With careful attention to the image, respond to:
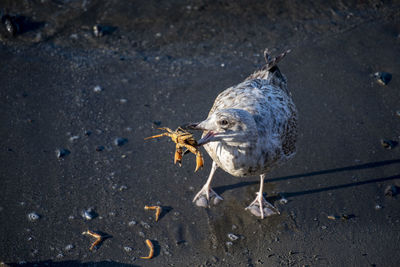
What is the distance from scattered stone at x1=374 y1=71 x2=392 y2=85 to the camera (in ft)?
20.1

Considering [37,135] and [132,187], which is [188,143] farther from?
[37,135]

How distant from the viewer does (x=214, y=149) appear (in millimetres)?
3961

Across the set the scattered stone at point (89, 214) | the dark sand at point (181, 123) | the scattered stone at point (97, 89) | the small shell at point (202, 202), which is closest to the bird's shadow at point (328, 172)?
the dark sand at point (181, 123)

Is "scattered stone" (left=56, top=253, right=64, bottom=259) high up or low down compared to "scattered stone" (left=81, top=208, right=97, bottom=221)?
down

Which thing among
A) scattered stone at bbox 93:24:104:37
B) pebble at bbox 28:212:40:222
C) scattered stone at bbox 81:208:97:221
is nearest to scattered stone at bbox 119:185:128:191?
scattered stone at bbox 81:208:97:221

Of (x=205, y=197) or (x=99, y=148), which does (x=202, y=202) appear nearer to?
(x=205, y=197)

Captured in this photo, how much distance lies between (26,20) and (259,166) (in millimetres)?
5193

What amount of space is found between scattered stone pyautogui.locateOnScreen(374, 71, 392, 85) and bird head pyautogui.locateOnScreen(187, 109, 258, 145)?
143 inches

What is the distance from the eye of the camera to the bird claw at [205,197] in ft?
15.2

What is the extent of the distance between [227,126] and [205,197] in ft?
4.86

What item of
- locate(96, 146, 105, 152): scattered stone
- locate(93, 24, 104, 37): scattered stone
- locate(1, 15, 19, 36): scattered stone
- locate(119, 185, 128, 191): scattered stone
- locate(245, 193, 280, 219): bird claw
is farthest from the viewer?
locate(93, 24, 104, 37): scattered stone

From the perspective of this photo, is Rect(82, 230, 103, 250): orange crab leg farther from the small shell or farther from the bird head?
the bird head

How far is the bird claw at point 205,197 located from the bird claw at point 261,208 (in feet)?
1.33

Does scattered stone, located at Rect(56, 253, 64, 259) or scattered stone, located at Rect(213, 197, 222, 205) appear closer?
scattered stone, located at Rect(56, 253, 64, 259)
